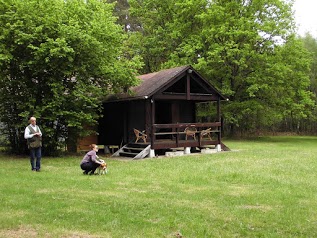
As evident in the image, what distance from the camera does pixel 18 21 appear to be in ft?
51.4

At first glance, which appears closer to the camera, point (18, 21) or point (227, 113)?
point (18, 21)

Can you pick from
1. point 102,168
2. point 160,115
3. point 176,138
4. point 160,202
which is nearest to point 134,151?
point 176,138

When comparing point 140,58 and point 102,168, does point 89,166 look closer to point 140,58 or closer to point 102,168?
point 102,168

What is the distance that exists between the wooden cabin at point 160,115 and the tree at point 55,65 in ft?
5.08

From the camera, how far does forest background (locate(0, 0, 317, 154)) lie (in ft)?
53.6

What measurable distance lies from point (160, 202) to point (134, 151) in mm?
11251

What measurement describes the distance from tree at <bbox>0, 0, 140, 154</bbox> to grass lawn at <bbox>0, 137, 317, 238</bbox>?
14.3ft

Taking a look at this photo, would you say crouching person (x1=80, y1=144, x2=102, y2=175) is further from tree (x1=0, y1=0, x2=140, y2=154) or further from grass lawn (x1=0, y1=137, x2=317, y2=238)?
tree (x1=0, y1=0, x2=140, y2=154)

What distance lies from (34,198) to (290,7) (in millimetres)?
30253

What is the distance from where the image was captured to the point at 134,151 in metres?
19.1

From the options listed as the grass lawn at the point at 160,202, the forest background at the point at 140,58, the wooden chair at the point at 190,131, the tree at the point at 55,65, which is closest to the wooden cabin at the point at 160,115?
the wooden chair at the point at 190,131

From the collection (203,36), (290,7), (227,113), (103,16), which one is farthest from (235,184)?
(290,7)

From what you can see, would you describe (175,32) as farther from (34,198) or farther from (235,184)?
(34,198)

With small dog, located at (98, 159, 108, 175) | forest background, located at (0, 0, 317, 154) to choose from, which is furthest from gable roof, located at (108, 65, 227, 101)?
small dog, located at (98, 159, 108, 175)
